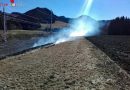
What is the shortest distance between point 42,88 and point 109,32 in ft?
579

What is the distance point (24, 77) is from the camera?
658 inches

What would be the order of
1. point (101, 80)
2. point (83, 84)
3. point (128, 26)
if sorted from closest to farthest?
1. point (83, 84)
2. point (101, 80)
3. point (128, 26)

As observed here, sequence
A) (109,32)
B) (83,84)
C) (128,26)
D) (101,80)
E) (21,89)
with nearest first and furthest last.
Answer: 1. (21,89)
2. (83,84)
3. (101,80)
4. (128,26)
5. (109,32)

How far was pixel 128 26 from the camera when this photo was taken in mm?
174875

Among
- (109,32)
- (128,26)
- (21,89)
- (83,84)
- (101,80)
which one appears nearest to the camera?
(21,89)

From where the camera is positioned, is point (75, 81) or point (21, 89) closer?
point (21, 89)

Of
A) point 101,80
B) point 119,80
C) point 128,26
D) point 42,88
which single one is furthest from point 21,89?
point 128,26

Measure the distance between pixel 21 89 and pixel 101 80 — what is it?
4968 mm

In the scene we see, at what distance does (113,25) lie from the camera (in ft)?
605

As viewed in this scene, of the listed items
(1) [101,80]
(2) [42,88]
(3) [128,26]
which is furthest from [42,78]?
(3) [128,26]

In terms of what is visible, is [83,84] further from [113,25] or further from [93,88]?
[113,25]

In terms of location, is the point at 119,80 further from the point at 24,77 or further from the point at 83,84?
the point at 24,77

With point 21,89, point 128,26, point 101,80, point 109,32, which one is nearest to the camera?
point 21,89

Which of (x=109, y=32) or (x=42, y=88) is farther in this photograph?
(x=109, y=32)
